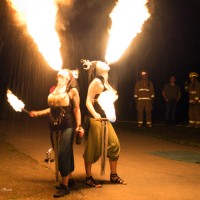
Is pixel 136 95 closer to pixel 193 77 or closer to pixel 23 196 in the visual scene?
pixel 193 77

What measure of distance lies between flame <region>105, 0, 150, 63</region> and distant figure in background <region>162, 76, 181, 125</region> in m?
9.15

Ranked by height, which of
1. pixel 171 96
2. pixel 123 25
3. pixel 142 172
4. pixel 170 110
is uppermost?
pixel 123 25

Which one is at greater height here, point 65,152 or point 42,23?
point 42,23

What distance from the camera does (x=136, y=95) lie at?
16.7 meters

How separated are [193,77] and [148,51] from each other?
6880 millimetres

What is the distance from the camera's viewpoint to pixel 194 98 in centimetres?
1625

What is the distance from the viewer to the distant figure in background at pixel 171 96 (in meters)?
17.4

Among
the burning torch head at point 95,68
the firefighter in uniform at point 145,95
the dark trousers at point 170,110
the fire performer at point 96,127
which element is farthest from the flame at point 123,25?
the dark trousers at point 170,110

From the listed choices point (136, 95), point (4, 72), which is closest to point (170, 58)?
point (136, 95)

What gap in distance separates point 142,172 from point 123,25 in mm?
2793

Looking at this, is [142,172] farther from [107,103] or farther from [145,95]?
[145,95]

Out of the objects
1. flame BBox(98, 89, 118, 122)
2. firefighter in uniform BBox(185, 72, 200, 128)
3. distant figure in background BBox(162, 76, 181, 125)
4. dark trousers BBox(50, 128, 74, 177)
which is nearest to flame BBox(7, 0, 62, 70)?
flame BBox(98, 89, 118, 122)

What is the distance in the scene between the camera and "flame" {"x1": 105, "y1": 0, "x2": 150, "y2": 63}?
7.12 meters

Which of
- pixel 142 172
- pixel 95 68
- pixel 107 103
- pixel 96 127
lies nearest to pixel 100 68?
pixel 95 68
